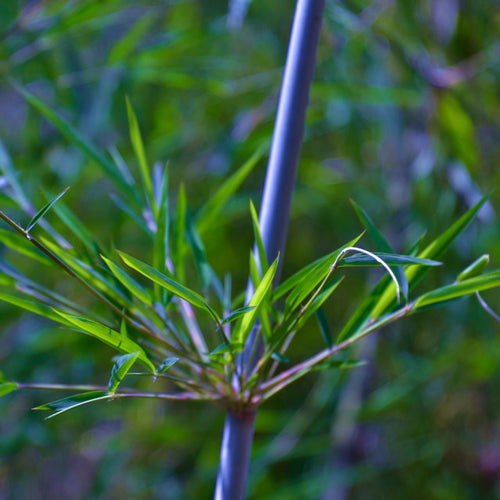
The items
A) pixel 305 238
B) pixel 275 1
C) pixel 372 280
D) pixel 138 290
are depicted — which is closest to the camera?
pixel 138 290

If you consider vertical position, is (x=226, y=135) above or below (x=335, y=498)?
above

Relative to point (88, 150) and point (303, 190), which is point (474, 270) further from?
point (303, 190)

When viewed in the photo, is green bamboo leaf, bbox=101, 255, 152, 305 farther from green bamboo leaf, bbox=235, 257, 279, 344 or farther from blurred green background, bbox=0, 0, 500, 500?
blurred green background, bbox=0, 0, 500, 500

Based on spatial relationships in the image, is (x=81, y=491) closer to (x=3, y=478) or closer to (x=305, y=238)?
(x=3, y=478)

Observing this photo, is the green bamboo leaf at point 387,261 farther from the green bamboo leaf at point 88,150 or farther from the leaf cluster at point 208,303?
the green bamboo leaf at point 88,150

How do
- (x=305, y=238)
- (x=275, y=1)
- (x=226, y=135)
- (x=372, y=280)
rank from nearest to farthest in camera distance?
(x=226, y=135)
(x=372, y=280)
(x=275, y=1)
(x=305, y=238)

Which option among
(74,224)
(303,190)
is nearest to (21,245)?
(74,224)

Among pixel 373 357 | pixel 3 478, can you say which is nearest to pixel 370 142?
pixel 373 357
